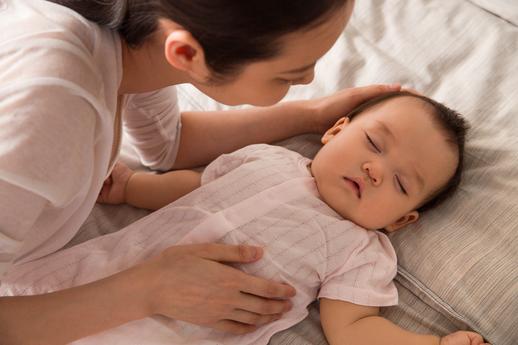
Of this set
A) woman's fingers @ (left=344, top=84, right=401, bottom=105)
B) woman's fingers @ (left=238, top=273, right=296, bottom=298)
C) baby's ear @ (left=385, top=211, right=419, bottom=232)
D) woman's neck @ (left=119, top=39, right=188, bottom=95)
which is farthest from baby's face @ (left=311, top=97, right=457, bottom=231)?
woman's neck @ (left=119, top=39, right=188, bottom=95)

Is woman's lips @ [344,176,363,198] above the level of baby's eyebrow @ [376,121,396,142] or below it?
below

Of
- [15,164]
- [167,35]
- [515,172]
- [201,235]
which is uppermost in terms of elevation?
[167,35]

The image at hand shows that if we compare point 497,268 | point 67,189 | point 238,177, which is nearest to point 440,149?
point 497,268

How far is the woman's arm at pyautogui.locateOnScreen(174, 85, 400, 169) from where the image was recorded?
4.26ft

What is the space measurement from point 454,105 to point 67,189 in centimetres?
92

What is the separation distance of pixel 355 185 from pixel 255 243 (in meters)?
0.24

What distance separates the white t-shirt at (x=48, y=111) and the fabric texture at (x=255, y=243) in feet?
0.41

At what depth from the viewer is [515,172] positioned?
3.62 ft

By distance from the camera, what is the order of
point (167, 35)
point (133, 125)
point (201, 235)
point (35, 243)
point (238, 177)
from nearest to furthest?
point (167, 35)
point (35, 243)
point (201, 235)
point (238, 177)
point (133, 125)

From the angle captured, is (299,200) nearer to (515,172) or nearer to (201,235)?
(201,235)

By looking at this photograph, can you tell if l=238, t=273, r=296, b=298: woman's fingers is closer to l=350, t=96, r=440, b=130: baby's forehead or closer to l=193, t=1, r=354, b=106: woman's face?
l=193, t=1, r=354, b=106: woman's face

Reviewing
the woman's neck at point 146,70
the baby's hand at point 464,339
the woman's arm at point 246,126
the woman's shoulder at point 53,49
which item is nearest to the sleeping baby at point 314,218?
the baby's hand at point 464,339

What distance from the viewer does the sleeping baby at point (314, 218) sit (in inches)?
38.6

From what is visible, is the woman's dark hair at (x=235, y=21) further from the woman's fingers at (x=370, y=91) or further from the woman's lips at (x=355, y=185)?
the woman's fingers at (x=370, y=91)
